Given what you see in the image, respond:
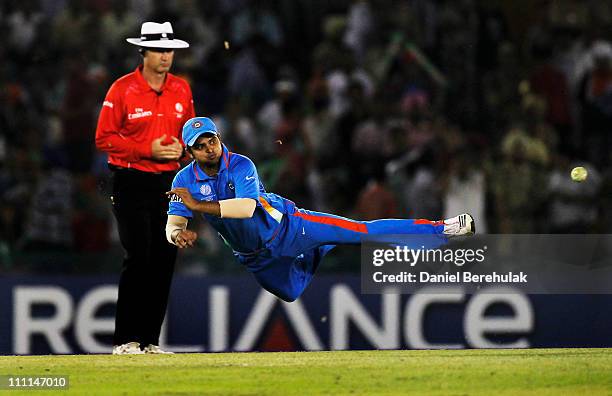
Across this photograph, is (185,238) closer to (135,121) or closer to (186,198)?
(186,198)

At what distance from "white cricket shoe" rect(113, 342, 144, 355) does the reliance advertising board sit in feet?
6.23

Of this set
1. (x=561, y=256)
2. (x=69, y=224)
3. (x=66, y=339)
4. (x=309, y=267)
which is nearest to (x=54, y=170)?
(x=69, y=224)

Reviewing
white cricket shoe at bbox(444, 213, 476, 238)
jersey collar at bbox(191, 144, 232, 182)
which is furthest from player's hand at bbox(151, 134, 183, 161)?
white cricket shoe at bbox(444, 213, 476, 238)

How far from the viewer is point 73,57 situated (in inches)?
518

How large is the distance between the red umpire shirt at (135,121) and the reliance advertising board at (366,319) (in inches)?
90.2

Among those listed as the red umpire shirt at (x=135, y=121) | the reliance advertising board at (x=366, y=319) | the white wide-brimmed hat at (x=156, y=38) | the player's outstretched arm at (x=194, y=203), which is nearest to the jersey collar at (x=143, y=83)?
the red umpire shirt at (x=135, y=121)

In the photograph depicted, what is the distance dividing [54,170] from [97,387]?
443 centimetres

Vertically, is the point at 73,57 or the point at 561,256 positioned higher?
the point at 73,57

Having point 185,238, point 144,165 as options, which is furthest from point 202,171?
point 144,165

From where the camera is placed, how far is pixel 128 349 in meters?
8.94

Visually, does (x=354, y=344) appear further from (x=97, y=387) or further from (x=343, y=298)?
(x=97, y=387)

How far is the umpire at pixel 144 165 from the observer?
8.79 metres

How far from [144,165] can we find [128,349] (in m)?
1.23

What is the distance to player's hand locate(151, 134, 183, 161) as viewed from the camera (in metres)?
8.76
